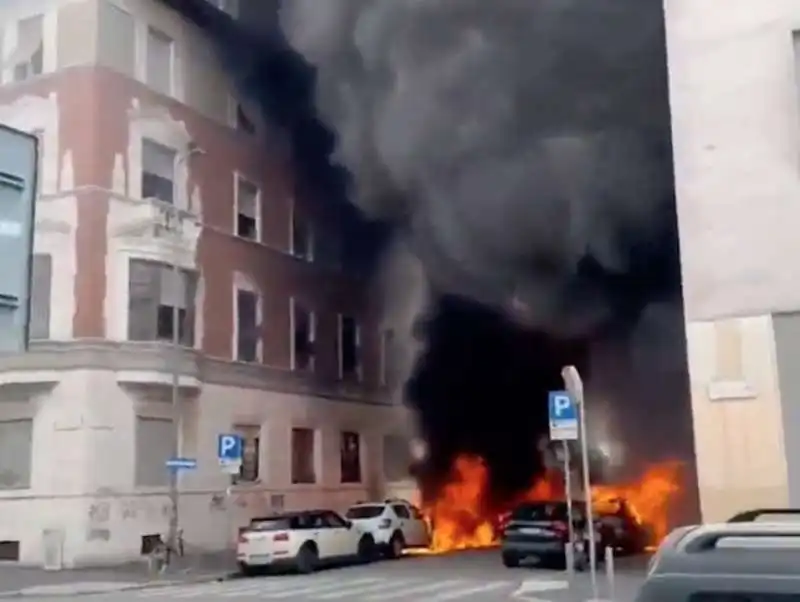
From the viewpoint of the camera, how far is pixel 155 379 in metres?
23.9

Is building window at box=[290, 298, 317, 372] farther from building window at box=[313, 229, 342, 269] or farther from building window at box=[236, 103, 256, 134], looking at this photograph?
building window at box=[236, 103, 256, 134]

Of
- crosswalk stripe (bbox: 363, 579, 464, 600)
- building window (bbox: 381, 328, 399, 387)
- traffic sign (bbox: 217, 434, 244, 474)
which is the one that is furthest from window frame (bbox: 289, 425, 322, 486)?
crosswalk stripe (bbox: 363, 579, 464, 600)

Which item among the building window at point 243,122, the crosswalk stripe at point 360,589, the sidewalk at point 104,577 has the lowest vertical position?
the crosswalk stripe at point 360,589

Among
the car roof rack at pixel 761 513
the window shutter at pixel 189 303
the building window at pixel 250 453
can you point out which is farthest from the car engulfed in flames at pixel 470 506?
the car roof rack at pixel 761 513

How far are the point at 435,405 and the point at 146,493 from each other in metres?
11.5

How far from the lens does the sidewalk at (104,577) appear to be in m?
18.4

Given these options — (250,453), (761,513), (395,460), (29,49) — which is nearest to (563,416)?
(761,513)

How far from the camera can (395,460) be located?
109ft

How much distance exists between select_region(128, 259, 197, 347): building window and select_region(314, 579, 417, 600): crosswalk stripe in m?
8.84

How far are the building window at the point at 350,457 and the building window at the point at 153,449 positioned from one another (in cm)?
757

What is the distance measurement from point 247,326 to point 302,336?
2.58 metres

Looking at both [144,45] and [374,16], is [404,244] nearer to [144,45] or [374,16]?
[374,16]

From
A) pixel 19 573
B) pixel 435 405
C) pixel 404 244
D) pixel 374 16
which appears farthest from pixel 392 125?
pixel 19 573

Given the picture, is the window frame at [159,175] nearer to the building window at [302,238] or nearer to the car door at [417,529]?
the building window at [302,238]
